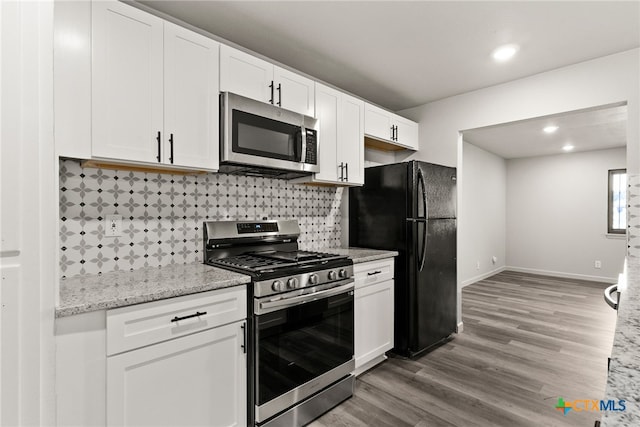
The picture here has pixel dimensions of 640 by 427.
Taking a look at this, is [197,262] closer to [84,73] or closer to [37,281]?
[37,281]

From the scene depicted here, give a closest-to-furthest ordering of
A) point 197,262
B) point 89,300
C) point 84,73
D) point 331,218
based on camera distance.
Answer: point 89,300 → point 84,73 → point 197,262 → point 331,218

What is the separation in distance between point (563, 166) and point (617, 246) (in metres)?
1.67

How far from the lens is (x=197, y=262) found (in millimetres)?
2211

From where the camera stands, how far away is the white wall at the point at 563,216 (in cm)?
582

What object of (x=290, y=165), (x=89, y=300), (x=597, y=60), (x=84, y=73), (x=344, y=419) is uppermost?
(x=597, y=60)

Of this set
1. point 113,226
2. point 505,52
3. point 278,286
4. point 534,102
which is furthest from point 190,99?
point 534,102

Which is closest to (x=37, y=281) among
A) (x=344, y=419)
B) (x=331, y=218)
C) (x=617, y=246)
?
(x=344, y=419)

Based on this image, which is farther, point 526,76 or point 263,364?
point 526,76

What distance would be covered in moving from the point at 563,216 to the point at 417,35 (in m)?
5.75

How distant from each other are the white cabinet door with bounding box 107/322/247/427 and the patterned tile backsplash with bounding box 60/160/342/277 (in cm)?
70

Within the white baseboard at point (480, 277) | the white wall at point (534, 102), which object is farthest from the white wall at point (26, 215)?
the white baseboard at point (480, 277)

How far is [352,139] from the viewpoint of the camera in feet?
9.49

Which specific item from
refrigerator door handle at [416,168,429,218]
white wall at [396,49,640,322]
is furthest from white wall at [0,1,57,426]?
white wall at [396,49,640,322]

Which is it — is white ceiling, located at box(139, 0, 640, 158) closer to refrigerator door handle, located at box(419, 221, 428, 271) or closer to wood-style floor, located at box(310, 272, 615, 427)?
refrigerator door handle, located at box(419, 221, 428, 271)
